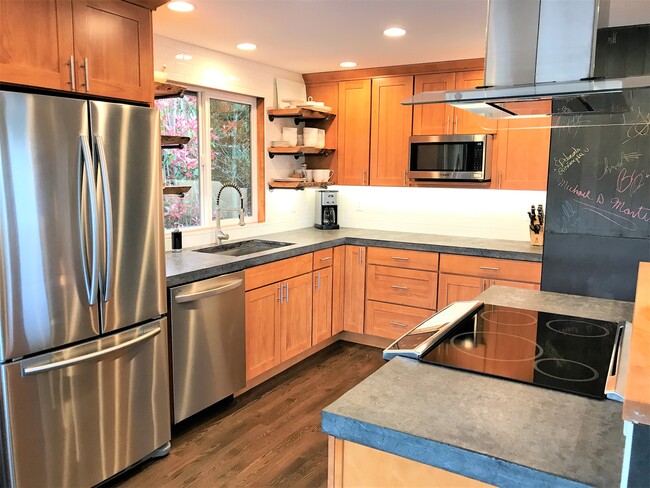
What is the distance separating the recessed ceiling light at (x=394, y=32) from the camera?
123 inches

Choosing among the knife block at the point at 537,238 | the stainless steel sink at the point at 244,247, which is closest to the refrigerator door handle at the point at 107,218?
the stainless steel sink at the point at 244,247

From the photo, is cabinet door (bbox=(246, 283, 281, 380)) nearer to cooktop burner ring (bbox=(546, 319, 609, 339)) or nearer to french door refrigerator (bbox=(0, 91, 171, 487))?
french door refrigerator (bbox=(0, 91, 171, 487))

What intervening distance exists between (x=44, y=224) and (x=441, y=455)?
1704mm

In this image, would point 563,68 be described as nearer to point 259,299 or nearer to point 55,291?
point 55,291

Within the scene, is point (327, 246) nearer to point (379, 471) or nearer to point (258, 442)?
point (258, 442)

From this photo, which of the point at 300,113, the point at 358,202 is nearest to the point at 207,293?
the point at 300,113

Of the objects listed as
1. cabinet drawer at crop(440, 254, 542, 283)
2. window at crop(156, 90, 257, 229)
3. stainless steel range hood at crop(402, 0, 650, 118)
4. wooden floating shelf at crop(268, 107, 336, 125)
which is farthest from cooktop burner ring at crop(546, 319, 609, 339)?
wooden floating shelf at crop(268, 107, 336, 125)

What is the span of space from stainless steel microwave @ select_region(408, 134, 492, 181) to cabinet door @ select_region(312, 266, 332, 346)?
3.61ft

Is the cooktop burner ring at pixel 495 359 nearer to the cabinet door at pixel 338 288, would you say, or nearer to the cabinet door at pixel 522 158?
the cabinet door at pixel 522 158

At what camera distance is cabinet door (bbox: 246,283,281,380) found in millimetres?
3379

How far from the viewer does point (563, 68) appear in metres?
1.55

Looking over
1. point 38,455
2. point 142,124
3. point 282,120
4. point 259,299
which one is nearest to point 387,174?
point 282,120

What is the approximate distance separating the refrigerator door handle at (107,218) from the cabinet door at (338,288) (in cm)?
221

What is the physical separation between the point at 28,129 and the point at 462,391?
1.79m
